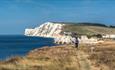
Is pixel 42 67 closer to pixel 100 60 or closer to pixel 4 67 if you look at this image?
pixel 4 67

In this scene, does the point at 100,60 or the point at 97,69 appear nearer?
the point at 97,69

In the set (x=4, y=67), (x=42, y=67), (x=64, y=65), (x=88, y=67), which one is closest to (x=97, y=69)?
(x=88, y=67)

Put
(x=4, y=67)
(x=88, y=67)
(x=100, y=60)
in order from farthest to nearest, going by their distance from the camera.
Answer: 1. (x=100, y=60)
2. (x=88, y=67)
3. (x=4, y=67)

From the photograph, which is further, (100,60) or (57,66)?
(100,60)

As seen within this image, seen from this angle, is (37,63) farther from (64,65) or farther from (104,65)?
(104,65)

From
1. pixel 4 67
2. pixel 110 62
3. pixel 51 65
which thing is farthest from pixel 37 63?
pixel 110 62

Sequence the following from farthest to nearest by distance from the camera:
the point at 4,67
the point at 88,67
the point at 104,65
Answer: the point at 104,65 < the point at 88,67 < the point at 4,67

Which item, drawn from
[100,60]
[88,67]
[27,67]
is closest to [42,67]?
[27,67]

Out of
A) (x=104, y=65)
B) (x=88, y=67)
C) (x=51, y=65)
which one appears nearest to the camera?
(x=51, y=65)

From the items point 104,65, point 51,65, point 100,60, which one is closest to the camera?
point 51,65
